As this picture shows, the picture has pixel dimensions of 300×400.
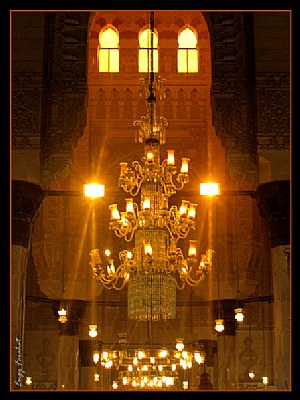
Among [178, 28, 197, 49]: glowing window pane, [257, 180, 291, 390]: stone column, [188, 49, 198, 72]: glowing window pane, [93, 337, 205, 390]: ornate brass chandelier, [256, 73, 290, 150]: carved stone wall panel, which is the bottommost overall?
[93, 337, 205, 390]: ornate brass chandelier

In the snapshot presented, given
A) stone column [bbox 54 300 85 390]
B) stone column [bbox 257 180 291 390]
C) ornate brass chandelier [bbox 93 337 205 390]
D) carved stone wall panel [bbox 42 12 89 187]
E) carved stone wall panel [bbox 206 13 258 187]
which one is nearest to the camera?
stone column [bbox 257 180 291 390]

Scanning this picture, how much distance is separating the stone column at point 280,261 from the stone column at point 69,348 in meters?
6.25

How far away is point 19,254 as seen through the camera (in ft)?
32.6

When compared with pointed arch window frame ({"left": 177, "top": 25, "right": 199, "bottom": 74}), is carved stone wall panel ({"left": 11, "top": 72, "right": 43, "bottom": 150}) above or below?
below

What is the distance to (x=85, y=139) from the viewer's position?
1739 centimetres

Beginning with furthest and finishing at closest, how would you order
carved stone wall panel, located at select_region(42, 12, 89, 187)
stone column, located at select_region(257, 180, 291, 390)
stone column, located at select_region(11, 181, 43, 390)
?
carved stone wall panel, located at select_region(42, 12, 89, 187) → stone column, located at select_region(257, 180, 291, 390) → stone column, located at select_region(11, 181, 43, 390)

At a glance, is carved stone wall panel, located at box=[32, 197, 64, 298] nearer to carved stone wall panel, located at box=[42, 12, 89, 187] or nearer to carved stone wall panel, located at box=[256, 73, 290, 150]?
carved stone wall panel, located at box=[42, 12, 89, 187]

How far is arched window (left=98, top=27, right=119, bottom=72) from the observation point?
1708cm

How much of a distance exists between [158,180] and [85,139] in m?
7.09

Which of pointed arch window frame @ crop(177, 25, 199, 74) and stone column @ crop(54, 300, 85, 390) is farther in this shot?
pointed arch window frame @ crop(177, 25, 199, 74)

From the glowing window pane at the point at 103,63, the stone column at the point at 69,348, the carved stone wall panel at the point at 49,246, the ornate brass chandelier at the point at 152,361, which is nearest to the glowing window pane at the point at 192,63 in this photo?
the glowing window pane at the point at 103,63

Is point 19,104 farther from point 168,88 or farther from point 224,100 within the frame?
point 168,88

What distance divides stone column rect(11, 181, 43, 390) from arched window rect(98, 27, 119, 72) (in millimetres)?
7284

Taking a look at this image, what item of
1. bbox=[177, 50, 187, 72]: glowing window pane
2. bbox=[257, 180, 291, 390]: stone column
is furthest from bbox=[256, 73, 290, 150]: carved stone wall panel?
bbox=[177, 50, 187, 72]: glowing window pane
